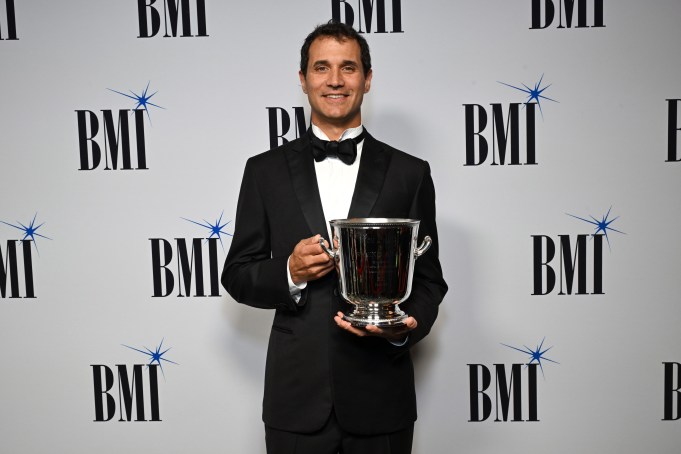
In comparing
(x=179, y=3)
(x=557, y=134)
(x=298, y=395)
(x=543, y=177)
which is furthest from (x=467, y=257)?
(x=179, y=3)

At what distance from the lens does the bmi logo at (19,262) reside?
204cm

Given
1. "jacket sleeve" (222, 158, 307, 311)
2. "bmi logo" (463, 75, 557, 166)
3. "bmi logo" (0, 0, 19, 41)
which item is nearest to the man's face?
"jacket sleeve" (222, 158, 307, 311)

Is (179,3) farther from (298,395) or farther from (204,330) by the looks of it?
(298,395)

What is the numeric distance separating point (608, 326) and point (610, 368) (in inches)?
5.6

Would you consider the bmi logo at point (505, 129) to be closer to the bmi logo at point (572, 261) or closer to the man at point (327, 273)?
the bmi logo at point (572, 261)

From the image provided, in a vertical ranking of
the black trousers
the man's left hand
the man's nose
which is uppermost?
the man's nose

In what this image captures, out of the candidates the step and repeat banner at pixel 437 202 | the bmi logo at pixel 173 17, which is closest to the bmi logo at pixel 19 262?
the step and repeat banner at pixel 437 202

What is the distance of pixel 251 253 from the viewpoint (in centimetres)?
148

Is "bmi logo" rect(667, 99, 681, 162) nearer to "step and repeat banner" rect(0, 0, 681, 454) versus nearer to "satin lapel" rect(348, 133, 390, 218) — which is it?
Result: "step and repeat banner" rect(0, 0, 681, 454)

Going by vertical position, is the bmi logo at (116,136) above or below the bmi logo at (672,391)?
above

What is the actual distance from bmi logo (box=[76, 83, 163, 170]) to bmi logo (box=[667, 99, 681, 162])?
1678mm

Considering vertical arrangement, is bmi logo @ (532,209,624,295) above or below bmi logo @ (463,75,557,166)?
below

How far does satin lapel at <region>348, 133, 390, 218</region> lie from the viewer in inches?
54.5

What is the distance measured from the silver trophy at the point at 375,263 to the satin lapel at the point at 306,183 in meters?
0.15
